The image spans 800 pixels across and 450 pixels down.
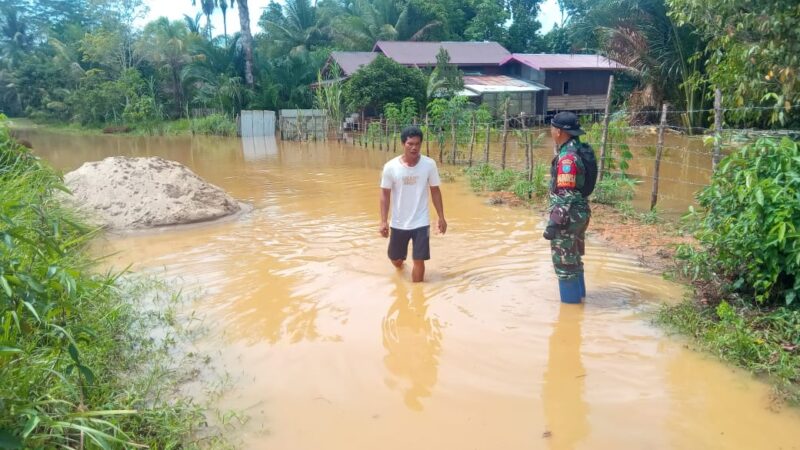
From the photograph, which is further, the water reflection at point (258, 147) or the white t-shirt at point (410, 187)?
the water reflection at point (258, 147)

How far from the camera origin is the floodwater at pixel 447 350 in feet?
10.0

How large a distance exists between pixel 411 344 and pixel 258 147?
59.1 ft

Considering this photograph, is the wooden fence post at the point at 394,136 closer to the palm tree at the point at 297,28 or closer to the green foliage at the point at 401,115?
the green foliage at the point at 401,115

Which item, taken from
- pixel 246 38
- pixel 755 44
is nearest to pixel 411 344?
pixel 755 44

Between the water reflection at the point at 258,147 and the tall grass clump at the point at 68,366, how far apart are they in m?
13.3

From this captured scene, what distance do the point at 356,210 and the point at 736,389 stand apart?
6270mm

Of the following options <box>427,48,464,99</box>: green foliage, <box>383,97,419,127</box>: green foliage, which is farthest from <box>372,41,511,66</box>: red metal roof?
<box>383,97,419,127</box>: green foliage

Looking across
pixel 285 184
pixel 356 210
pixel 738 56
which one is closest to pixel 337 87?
pixel 285 184

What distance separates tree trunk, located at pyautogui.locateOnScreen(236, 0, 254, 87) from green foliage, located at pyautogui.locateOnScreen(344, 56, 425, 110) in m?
9.45

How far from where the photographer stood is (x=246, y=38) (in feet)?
92.3

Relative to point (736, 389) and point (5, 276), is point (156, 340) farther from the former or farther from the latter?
point (736, 389)

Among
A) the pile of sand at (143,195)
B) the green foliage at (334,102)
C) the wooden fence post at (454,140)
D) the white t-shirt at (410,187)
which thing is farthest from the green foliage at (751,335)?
the green foliage at (334,102)

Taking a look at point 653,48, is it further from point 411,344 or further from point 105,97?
point 105,97

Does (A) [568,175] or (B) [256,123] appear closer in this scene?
(A) [568,175]
